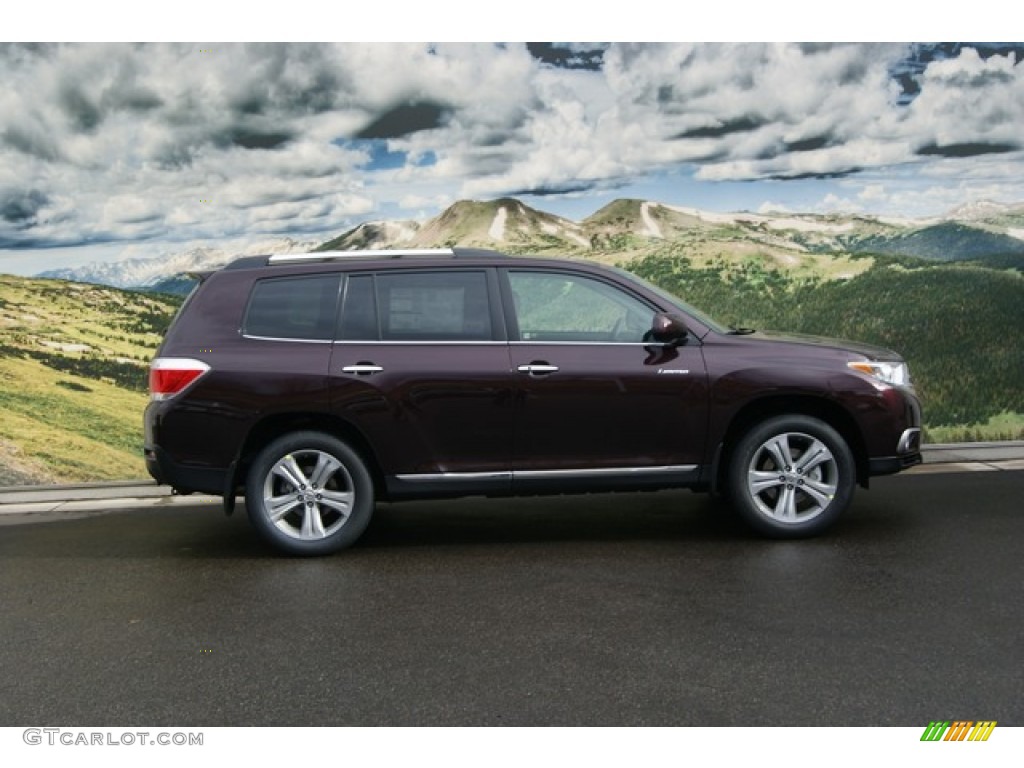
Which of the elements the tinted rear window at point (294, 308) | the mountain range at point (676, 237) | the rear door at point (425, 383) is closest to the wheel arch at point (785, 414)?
the rear door at point (425, 383)

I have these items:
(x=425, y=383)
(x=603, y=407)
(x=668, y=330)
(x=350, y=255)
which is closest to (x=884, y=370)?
(x=668, y=330)

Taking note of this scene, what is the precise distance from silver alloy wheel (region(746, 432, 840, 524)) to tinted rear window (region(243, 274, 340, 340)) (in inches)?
102

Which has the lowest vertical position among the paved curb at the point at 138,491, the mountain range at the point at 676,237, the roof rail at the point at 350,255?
the paved curb at the point at 138,491

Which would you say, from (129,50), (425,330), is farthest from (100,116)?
(425,330)

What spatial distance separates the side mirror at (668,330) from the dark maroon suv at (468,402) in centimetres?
1

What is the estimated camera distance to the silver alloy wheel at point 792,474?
638cm

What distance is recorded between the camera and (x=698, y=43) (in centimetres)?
1053

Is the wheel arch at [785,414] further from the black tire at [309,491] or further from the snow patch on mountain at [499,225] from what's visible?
the snow patch on mountain at [499,225]

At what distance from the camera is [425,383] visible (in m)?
6.27

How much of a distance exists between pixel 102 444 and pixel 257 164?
9.66 feet

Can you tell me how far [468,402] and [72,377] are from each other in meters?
5.41

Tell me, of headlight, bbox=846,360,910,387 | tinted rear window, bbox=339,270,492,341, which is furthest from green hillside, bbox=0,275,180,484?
headlight, bbox=846,360,910,387

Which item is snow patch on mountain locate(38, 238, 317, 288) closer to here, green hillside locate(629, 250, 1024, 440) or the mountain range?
the mountain range

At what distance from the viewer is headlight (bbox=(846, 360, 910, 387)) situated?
6.45 meters
